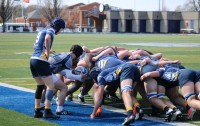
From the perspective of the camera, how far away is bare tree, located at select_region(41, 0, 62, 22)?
122625 mm

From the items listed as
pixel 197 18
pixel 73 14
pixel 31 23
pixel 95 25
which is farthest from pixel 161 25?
pixel 31 23

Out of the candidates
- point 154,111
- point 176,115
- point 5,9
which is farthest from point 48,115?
point 5,9

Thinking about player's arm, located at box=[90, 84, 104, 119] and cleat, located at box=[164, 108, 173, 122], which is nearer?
cleat, located at box=[164, 108, 173, 122]

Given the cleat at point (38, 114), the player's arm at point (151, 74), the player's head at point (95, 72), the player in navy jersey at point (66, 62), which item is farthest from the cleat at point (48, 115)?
the player's arm at point (151, 74)

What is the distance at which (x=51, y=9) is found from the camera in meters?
124

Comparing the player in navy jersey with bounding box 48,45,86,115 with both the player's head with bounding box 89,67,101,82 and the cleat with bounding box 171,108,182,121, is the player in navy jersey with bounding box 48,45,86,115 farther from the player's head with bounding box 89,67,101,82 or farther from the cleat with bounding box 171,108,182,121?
the cleat with bounding box 171,108,182,121

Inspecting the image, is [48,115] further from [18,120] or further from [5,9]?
[5,9]

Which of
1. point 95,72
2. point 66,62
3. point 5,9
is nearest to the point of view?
point 95,72

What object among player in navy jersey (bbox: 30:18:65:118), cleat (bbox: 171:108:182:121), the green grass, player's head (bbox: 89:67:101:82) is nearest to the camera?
the green grass

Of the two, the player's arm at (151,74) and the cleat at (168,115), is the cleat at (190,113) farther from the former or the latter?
the player's arm at (151,74)

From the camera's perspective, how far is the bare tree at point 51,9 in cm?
12262

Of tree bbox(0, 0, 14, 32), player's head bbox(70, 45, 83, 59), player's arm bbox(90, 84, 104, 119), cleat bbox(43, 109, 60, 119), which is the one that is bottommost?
cleat bbox(43, 109, 60, 119)

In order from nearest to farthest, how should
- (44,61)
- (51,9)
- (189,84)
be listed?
(189,84)
(44,61)
(51,9)

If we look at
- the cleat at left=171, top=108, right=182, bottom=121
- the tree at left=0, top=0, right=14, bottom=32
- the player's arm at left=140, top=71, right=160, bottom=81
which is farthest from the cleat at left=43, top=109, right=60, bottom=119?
the tree at left=0, top=0, right=14, bottom=32
